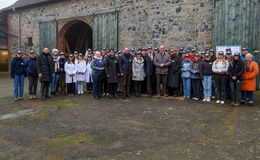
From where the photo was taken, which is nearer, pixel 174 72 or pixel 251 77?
pixel 251 77

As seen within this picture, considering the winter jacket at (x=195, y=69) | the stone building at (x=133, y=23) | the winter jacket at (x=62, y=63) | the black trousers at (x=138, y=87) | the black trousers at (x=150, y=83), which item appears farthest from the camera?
the stone building at (x=133, y=23)

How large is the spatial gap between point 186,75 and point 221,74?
1130 millimetres

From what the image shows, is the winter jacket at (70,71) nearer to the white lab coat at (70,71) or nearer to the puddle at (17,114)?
the white lab coat at (70,71)

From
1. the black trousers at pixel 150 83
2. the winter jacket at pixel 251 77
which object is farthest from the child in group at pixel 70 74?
the winter jacket at pixel 251 77

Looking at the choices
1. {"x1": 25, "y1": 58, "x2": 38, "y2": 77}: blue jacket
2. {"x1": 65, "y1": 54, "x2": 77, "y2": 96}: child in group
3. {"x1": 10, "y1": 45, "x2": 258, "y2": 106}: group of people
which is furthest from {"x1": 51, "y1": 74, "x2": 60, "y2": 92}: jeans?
A: {"x1": 25, "y1": 58, "x2": 38, "y2": 77}: blue jacket

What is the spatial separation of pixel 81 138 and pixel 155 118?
1888 mm

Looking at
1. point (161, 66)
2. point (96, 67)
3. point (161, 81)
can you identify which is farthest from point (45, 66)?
point (161, 81)

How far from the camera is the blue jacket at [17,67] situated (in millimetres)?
7008

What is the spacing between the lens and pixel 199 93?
7141 mm

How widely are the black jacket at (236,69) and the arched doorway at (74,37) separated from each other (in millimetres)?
10562

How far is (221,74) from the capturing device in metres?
6.55

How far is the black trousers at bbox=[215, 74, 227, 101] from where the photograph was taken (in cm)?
652

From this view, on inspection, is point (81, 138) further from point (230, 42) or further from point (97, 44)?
point (97, 44)

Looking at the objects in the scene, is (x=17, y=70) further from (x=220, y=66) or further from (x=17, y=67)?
(x=220, y=66)
